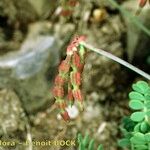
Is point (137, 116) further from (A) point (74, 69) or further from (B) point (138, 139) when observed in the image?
(A) point (74, 69)

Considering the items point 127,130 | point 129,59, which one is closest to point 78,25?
point 129,59

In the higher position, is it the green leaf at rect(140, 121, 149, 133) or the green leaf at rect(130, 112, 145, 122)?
the green leaf at rect(130, 112, 145, 122)

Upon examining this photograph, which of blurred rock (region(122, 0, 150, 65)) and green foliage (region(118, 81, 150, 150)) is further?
blurred rock (region(122, 0, 150, 65))

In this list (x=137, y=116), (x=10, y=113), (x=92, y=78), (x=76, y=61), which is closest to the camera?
(x=76, y=61)

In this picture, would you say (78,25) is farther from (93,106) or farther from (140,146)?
(140,146)

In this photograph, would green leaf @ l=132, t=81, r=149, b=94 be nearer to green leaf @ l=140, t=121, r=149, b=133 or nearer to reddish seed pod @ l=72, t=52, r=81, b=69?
green leaf @ l=140, t=121, r=149, b=133

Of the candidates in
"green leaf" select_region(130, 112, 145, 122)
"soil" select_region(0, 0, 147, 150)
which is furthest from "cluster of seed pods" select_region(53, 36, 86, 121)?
"soil" select_region(0, 0, 147, 150)

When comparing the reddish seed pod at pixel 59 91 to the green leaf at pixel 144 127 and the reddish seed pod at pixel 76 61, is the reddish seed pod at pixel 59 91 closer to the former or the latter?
the reddish seed pod at pixel 76 61

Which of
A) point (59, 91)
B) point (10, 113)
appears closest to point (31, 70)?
point (10, 113)
